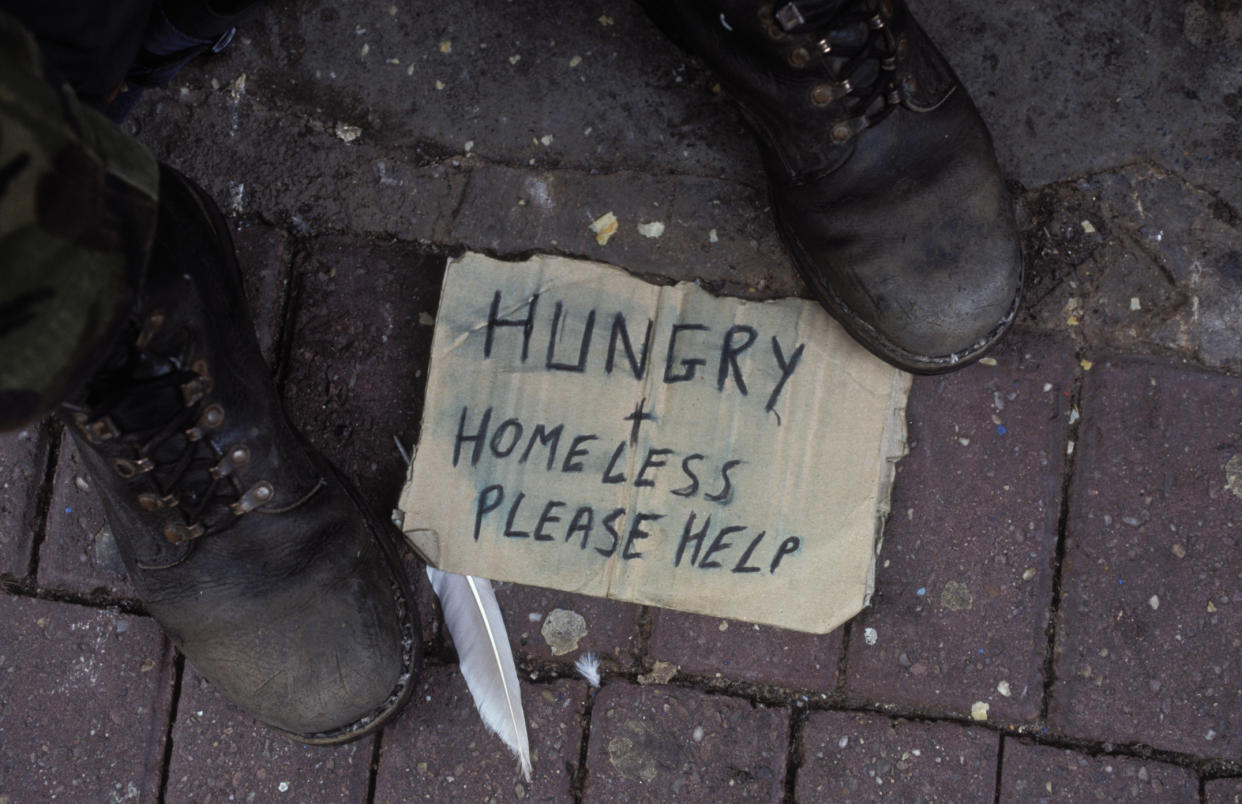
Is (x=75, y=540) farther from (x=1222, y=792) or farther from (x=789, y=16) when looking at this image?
(x=1222, y=792)

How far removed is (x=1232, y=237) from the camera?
1.60m

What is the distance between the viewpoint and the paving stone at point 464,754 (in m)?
1.61

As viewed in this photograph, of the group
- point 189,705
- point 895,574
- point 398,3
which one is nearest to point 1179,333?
point 895,574

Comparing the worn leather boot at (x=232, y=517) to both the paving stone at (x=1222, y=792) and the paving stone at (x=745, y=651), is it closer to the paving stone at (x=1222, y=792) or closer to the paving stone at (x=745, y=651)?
the paving stone at (x=745, y=651)

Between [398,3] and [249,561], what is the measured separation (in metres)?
1.14

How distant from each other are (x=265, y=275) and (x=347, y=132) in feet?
1.11

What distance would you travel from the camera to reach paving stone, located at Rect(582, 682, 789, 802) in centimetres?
160

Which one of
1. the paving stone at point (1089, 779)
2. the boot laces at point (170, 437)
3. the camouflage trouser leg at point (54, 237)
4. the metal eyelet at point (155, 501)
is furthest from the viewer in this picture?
the paving stone at point (1089, 779)

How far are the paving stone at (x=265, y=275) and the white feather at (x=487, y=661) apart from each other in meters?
0.63

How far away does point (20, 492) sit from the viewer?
5.42 ft

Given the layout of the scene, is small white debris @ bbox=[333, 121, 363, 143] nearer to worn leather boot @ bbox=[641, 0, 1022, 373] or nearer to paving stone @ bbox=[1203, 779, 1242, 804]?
worn leather boot @ bbox=[641, 0, 1022, 373]

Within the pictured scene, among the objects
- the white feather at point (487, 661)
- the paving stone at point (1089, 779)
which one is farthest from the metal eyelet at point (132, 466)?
the paving stone at point (1089, 779)

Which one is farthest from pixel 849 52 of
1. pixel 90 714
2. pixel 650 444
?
pixel 90 714

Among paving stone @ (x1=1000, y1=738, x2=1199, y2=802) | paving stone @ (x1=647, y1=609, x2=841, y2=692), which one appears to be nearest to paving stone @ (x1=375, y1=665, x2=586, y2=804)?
paving stone @ (x1=647, y1=609, x2=841, y2=692)
